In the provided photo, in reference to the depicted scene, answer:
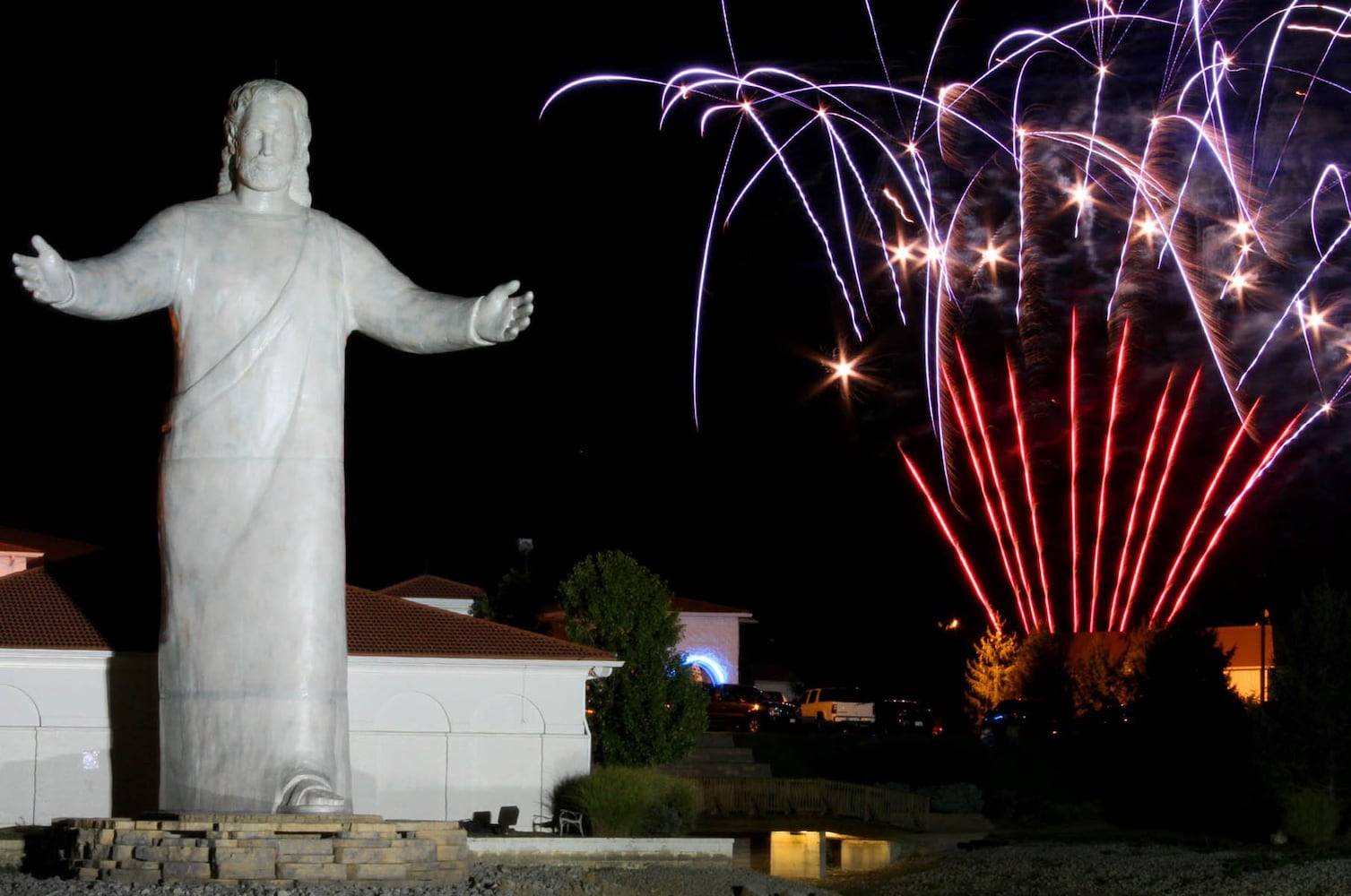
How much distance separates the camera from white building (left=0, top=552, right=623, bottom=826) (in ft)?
78.0

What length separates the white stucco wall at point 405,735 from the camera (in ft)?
78.0

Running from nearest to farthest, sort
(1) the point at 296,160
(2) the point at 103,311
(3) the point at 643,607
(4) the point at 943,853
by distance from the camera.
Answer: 1. (2) the point at 103,311
2. (1) the point at 296,160
3. (4) the point at 943,853
4. (3) the point at 643,607

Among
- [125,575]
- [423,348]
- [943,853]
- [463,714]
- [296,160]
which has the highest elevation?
[296,160]

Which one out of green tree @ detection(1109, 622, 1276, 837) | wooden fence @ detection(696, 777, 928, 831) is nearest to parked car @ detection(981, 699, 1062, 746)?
green tree @ detection(1109, 622, 1276, 837)

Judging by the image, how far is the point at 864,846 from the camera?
86.1 feet

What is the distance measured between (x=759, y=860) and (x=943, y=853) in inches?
137

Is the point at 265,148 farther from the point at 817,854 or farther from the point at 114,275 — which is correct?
the point at 817,854

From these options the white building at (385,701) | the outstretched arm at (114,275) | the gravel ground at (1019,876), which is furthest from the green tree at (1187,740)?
the outstretched arm at (114,275)

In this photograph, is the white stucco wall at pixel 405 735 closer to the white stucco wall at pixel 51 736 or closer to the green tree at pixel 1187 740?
the white stucco wall at pixel 51 736

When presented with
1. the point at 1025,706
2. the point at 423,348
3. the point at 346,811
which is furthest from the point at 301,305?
the point at 1025,706

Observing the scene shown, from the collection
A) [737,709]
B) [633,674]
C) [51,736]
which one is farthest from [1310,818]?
[737,709]

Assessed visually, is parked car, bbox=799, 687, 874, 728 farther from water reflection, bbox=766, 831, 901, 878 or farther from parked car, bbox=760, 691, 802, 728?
water reflection, bbox=766, 831, 901, 878

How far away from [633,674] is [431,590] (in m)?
16.0

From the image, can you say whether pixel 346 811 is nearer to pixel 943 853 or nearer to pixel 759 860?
pixel 759 860
